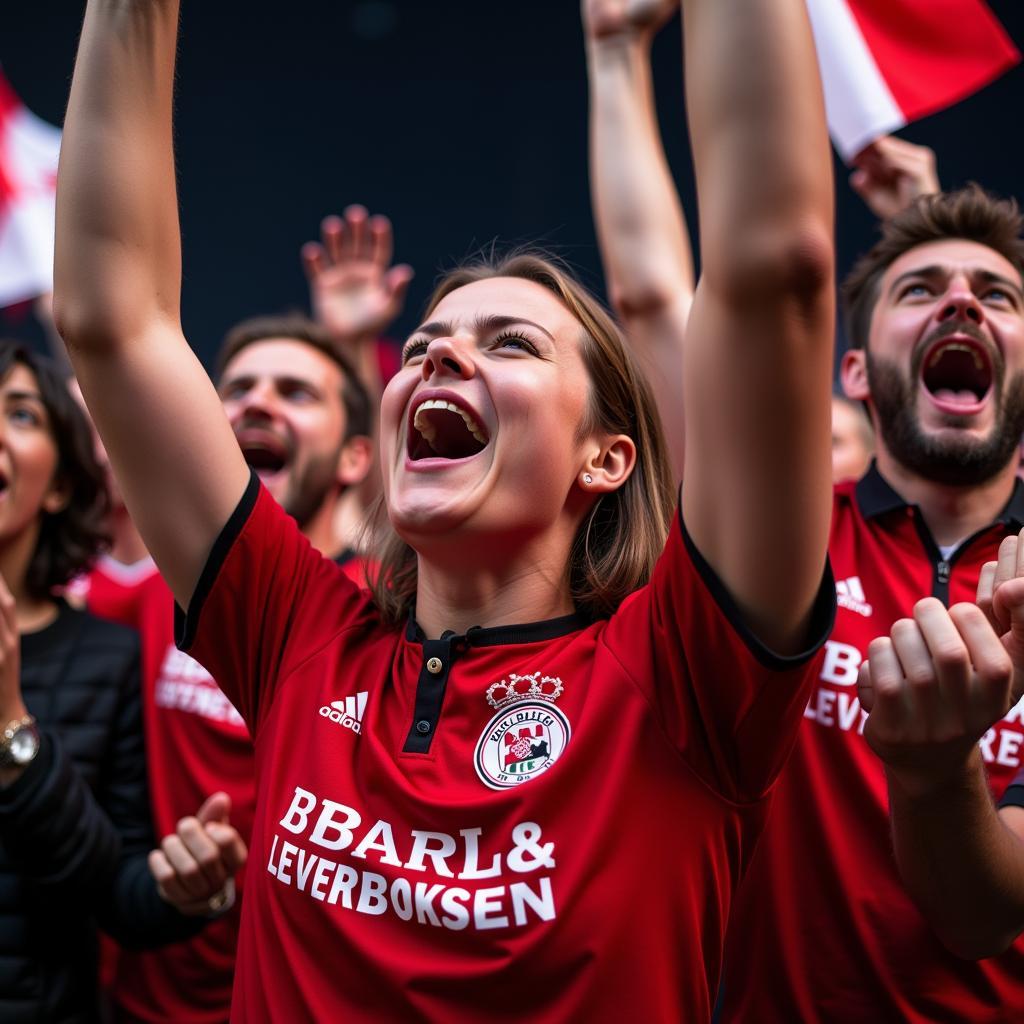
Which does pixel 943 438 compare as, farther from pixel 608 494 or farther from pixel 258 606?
pixel 258 606

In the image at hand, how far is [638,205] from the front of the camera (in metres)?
1.93

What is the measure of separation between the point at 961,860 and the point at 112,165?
103 centimetres

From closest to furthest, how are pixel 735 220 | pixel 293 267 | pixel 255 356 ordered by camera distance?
pixel 735 220 < pixel 255 356 < pixel 293 267

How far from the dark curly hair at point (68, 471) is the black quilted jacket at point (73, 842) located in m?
0.27

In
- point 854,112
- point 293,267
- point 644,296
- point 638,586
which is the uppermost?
point 293,267

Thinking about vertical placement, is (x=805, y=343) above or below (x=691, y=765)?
above

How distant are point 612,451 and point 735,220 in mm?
483

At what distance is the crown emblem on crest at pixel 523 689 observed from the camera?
41.9 inches

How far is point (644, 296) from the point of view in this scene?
188cm

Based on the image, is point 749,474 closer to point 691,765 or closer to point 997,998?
point 691,765

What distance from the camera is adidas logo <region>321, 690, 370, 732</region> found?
112cm

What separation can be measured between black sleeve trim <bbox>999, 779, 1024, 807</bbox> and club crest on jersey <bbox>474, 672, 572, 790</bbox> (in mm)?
598

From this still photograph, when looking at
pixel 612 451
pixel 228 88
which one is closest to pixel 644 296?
pixel 612 451

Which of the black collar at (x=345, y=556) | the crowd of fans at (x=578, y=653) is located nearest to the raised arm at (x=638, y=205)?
the crowd of fans at (x=578, y=653)
